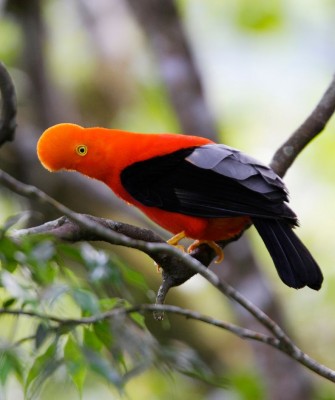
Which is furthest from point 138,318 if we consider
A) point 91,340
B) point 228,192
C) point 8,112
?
point 228,192

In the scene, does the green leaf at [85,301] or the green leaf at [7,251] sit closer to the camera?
the green leaf at [7,251]

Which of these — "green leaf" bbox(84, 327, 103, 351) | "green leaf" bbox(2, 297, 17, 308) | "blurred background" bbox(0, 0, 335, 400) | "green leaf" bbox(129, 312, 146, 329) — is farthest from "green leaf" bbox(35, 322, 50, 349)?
"blurred background" bbox(0, 0, 335, 400)

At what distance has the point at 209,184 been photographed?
4336 millimetres

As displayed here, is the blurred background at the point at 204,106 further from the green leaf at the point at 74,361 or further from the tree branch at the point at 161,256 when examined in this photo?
the green leaf at the point at 74,361

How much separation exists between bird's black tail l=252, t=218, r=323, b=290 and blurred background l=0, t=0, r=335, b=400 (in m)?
2.69

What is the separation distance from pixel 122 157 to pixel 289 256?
3.83 ft

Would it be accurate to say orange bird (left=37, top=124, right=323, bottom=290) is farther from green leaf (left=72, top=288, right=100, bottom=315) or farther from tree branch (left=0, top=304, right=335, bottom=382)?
green leaf (left=72, top=288, right=100, bottom=315)

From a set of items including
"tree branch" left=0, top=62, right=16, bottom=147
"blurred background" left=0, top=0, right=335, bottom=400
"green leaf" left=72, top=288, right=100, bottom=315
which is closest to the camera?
"green leaf" left=72, top=288, right=100, bottom=315

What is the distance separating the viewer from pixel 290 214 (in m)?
4.13

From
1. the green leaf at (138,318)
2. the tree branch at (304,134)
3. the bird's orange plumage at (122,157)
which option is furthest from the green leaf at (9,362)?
the tree branch at (304,134)

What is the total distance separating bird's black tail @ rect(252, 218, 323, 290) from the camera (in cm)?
395

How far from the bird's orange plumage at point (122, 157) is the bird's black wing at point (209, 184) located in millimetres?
59

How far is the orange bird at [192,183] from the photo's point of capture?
410 cm

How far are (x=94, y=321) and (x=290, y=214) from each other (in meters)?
1.80
